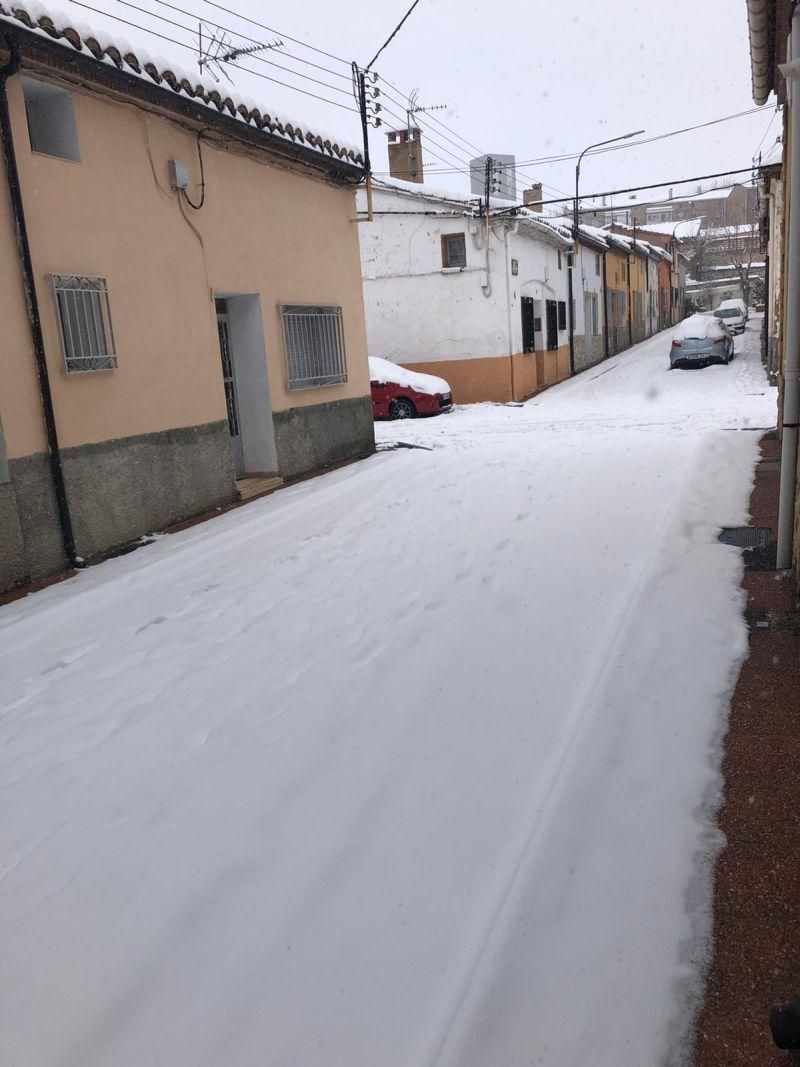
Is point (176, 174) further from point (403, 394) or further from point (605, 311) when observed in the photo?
point (605, 311)

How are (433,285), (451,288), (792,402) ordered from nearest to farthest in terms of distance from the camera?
(792,402)
(451,288)
(433,285)

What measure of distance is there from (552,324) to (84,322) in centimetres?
1873

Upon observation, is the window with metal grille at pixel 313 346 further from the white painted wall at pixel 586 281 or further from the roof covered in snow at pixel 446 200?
the white painted wall at pixel 586 281

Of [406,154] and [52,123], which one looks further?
[406,154]

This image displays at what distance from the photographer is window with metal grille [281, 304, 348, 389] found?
34.0 feet

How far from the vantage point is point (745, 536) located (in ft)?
20.5

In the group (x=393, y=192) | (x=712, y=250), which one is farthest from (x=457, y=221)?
(x=712, y=250)

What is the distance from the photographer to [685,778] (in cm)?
315

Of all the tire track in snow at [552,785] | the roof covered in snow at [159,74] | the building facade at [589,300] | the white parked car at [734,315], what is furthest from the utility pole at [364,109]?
the white parked car at [734,315]

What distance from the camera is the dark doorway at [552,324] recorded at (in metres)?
23.5

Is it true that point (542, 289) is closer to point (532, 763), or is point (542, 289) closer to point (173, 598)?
point (173, 598)

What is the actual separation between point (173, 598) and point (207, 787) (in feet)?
8.62

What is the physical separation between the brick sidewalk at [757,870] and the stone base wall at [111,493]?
5100 mm

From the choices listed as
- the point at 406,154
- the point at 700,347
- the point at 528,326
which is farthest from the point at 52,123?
the point at 700,347
